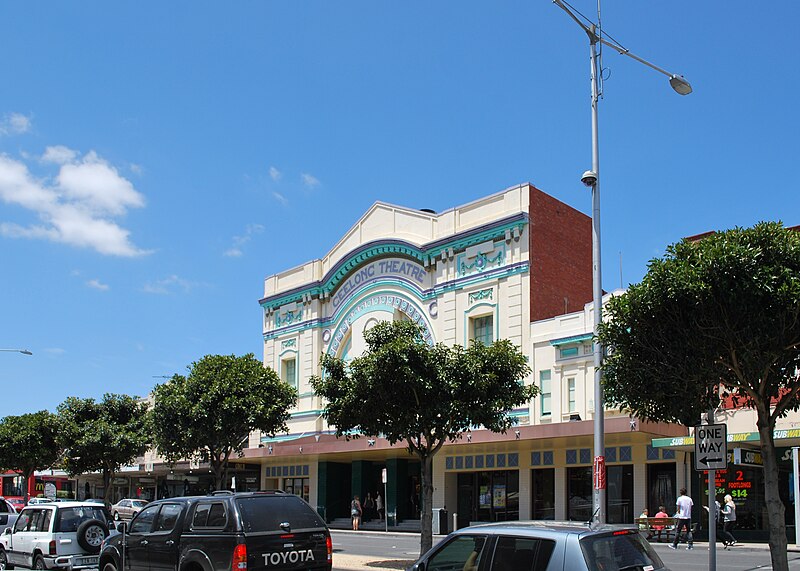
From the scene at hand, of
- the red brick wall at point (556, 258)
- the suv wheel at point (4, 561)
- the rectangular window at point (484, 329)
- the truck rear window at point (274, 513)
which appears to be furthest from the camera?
the rectangular window at point (484, 329)

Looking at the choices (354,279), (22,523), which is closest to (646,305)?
(22,523)

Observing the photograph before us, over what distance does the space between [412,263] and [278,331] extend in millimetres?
10192

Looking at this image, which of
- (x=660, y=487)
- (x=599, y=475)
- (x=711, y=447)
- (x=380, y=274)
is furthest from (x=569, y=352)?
(x=711, y=447)

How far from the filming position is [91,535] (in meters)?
18.8

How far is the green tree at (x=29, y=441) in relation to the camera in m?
47.9

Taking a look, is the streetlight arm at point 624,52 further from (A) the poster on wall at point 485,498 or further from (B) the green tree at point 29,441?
(B) the green tree at point 29,441

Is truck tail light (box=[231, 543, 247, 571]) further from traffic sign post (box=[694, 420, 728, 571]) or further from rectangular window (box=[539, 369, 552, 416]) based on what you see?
rectangular window (box=[539, 369, 552, 416])

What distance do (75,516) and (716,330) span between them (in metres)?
14.1

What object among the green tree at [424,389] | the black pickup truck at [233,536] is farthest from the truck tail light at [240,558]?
the green tree at [424,389]

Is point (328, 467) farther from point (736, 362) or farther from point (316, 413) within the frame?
point (736, 362)

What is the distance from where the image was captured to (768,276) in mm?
11938

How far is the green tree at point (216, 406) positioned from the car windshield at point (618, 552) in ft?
69.7

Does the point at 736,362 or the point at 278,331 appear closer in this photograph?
the point at 736,362

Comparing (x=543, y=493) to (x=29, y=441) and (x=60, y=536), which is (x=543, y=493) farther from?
(x=29, y=441)
